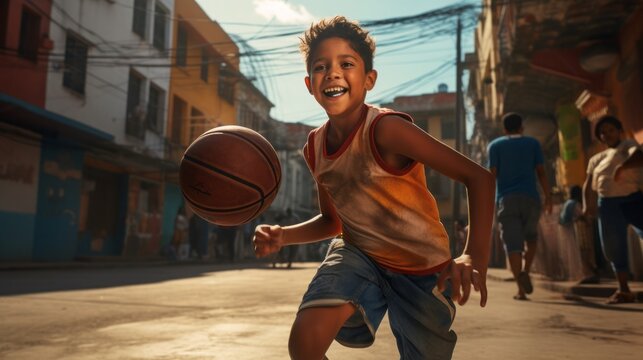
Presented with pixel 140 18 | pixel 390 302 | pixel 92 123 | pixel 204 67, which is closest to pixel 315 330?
pixel 390 302

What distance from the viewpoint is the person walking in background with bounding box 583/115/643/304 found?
5246 mm

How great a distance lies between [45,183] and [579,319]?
47.6ft

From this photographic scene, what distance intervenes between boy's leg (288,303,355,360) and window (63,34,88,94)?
1725cm

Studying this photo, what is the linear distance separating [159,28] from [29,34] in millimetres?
8657

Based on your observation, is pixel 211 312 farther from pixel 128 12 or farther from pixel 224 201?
pixel 128 12

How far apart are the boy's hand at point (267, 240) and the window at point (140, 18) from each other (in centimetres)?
2063

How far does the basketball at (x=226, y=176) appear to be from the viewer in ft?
8.20

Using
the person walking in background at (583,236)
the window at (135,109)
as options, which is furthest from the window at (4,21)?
the person walking in background at (583,236)

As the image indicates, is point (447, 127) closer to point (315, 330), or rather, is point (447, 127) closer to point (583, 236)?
point (583, 236)

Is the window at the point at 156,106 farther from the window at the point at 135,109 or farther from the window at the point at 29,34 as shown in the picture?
the window at the point at 29,34

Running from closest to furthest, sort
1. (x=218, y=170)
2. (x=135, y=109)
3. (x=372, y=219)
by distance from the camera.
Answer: (x=372, y=219) < (x=218, y=170) < (x=135, y=109)

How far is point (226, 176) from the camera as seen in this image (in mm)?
2502

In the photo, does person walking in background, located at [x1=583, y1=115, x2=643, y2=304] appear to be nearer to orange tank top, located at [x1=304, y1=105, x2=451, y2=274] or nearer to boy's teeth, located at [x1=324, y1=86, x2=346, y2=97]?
orange tank top, located at [x1=304, y1=105, x2=451, y2=274]

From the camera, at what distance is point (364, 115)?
2068 millimetres
